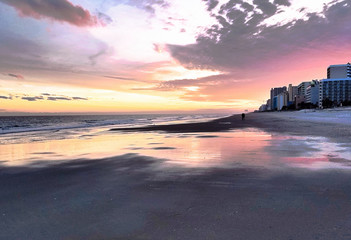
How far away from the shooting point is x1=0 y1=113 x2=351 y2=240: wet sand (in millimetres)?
3523

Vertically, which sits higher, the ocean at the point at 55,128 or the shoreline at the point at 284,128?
the shoreline at the point at 284,128

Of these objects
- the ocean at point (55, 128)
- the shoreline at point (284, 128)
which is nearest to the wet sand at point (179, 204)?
the shoreline at point (284, 128)

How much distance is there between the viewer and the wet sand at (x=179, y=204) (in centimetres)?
352

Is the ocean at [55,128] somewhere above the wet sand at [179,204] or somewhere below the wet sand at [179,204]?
below

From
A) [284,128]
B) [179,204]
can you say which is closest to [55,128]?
[284,128]

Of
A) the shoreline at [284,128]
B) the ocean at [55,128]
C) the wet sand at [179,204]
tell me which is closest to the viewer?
the wet sand at [179,204]

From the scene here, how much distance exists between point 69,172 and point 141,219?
15.3ft

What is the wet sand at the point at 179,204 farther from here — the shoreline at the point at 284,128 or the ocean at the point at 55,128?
the ocean at the point at 55,128

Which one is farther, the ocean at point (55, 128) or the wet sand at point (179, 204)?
the ocean at point (55, 128)

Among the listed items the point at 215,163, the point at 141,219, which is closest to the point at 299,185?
the point at 215,163

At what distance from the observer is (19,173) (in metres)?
7.48

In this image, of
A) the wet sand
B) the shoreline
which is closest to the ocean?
the shoreline

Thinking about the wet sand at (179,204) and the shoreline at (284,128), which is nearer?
the wet sand at (179,204)

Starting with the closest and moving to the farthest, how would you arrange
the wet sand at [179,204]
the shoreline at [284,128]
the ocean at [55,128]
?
the wet sand at [179,204] < the shoreline at [284,128] < the ocean at [55,128]
